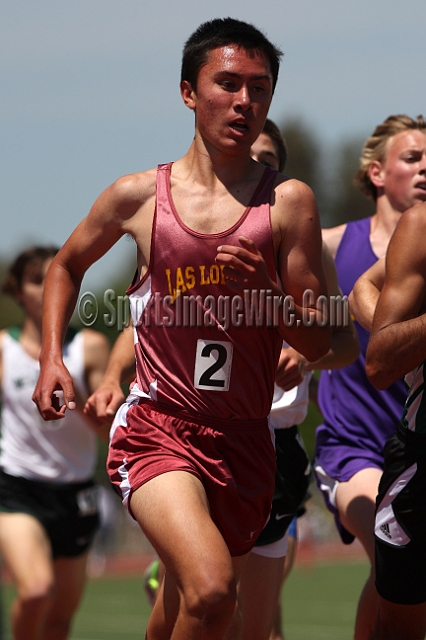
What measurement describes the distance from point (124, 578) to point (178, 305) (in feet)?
58.4

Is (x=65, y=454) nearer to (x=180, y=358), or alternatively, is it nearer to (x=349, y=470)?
(x=349, y=470)

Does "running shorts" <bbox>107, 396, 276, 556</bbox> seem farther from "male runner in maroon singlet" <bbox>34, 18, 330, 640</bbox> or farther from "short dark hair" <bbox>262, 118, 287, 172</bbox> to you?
"short dark hair" <bbox>262, 118, 287, 172</bbox>

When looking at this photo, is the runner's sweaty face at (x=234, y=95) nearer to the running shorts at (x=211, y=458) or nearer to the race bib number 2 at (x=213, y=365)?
the race bib number 2 at (x=213, y=365)

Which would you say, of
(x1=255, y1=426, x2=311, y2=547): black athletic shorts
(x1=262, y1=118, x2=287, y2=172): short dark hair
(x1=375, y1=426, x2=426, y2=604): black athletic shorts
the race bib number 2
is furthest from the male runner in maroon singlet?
(x1=262, y1=118, x2=287, y2=172): short dark hair

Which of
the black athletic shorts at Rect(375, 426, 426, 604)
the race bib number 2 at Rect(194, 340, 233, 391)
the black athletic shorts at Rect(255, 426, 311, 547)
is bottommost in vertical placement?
the black athletic shorts at Rect(255, 426, 311, 547)

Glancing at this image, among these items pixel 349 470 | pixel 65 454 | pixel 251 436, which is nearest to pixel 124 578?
pixel 65 454

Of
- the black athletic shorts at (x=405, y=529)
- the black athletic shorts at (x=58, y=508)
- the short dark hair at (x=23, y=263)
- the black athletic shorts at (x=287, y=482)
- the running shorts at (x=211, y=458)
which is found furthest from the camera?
the short dark hair at (x=23, y=263)

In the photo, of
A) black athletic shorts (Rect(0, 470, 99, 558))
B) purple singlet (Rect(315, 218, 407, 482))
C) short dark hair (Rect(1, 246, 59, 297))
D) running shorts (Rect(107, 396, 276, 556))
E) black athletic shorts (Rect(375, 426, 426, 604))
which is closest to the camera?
running shorts (Rect(107, 396, 276, 556))

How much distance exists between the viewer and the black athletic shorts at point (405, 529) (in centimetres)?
442

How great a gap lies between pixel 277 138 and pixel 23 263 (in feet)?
7.95

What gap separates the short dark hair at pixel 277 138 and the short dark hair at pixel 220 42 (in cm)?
136

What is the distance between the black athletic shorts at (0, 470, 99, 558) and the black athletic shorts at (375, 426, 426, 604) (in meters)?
3.31

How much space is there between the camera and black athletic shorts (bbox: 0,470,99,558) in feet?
24.1

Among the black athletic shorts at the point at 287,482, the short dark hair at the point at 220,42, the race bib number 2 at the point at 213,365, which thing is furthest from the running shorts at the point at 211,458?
the short dark hair at the point at 220,42
